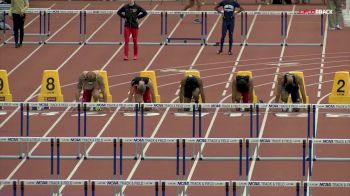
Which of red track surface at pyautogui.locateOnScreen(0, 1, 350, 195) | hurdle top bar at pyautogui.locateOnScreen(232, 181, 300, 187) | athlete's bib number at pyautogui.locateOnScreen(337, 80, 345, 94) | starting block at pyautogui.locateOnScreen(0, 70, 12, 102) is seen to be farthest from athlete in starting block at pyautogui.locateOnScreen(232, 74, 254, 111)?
hurdle top bar at pyautogui.locateOnScreen(232, 181, 300, 187)

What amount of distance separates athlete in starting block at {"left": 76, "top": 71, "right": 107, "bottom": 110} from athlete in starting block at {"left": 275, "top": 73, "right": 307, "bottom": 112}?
12.1ft

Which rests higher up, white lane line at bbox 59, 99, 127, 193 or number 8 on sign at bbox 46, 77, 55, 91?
number 8 on sign at bbox 46, 77, 55, 91

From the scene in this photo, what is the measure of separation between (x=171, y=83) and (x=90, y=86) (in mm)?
4085

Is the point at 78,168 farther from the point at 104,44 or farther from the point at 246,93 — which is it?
the point at 104,44

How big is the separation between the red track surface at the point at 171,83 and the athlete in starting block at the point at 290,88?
515mm

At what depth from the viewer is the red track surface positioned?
99.1 feet

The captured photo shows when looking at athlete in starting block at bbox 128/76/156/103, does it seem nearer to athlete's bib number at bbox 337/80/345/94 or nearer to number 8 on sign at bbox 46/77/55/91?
number 8 on sign at bbox 46/77/55/91

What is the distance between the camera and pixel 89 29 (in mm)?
45531

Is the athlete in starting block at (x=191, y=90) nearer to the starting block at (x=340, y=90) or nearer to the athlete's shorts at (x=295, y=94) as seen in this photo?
the athlete's shorts at (x=295, y=94)

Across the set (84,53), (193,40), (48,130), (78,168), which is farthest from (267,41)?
(78,168)

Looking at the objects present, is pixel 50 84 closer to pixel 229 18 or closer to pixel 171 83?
pixel 171 83

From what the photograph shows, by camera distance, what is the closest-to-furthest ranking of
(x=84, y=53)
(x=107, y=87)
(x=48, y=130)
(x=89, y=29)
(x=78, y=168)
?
1. (x=78, y=168)
2. (x=48, y=130)
3. (x=107, y=87)
4. (x=84, y=53)
5. (x=89, y=29)

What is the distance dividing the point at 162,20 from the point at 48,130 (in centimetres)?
1080

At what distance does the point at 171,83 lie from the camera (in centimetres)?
3866
